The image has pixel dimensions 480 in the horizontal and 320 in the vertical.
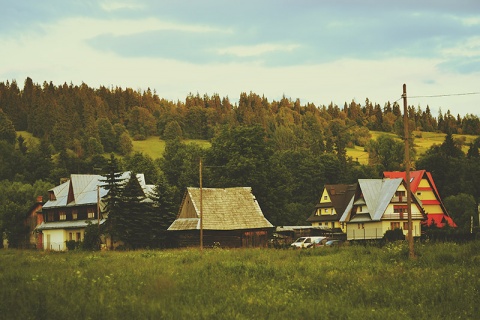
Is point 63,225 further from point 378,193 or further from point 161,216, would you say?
point 378,193

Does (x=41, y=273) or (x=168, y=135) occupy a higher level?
(x=168, y=135)

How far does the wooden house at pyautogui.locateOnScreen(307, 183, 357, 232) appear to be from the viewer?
93500 mm

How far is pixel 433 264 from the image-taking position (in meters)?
25.9

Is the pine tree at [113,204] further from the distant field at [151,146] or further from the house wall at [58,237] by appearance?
the distant field at [151,146]

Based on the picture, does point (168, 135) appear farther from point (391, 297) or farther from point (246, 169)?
point (391, 297)

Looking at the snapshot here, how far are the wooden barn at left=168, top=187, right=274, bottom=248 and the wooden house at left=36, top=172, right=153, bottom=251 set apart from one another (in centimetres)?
1377

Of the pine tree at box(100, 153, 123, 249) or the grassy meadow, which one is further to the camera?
the pine tree at box(100, 153, 123, 249)

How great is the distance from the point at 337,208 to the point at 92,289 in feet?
251

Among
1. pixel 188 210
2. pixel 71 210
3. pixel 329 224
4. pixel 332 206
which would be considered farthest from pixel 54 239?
pixel 329 224

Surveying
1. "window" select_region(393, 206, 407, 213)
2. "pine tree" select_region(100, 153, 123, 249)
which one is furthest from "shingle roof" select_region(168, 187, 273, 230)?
"window" select_region(393, 206, 407, 213)

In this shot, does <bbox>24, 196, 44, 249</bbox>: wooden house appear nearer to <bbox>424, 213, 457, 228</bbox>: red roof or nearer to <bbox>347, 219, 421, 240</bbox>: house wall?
<bbox>347, 219, 421, 240</bbox>: house wall

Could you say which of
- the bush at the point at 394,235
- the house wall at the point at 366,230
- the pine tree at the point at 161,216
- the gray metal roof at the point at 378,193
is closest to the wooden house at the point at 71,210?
the pine tree at the point at 161,216

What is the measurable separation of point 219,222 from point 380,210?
956 inches

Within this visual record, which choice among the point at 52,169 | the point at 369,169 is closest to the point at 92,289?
the point at 369,169
